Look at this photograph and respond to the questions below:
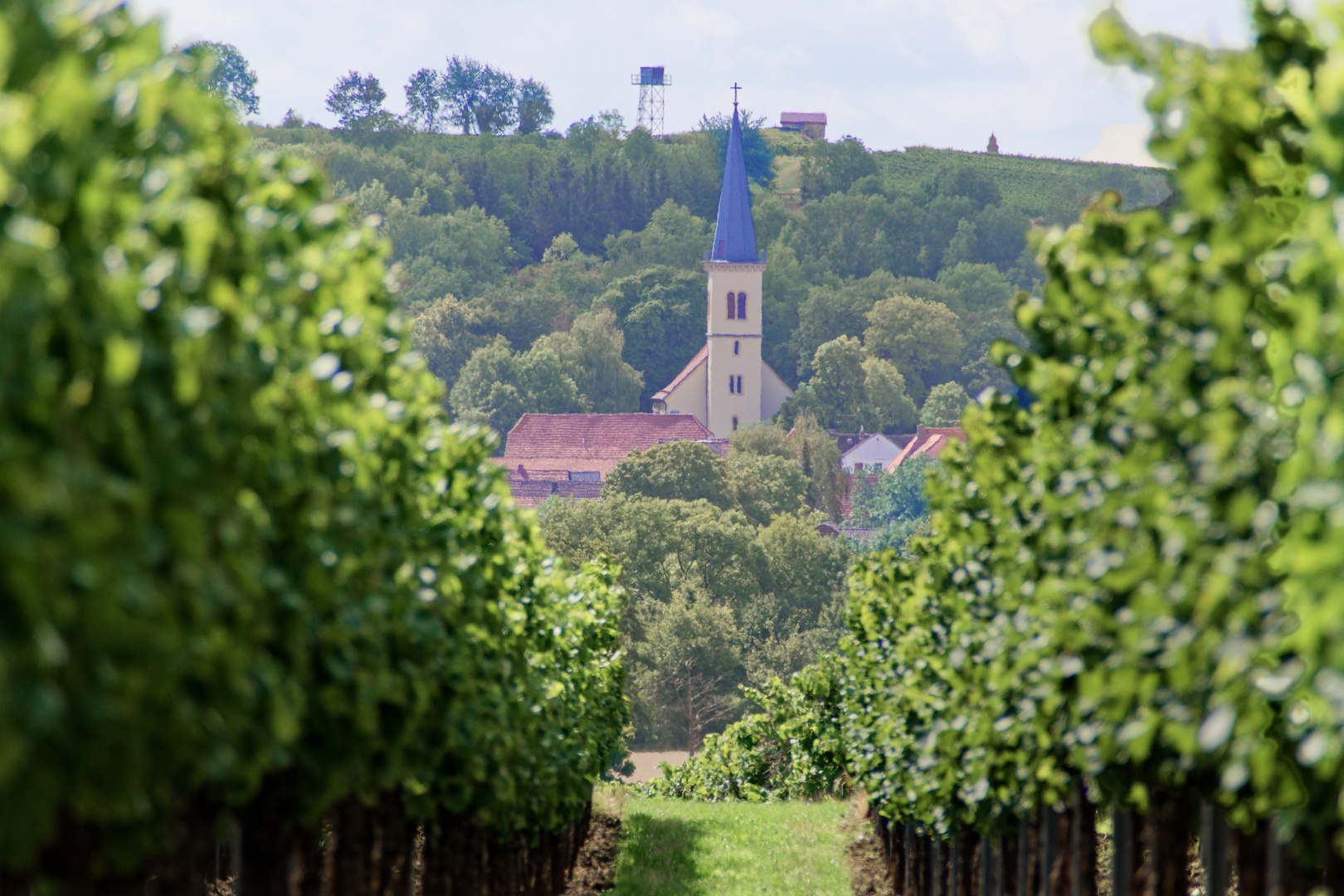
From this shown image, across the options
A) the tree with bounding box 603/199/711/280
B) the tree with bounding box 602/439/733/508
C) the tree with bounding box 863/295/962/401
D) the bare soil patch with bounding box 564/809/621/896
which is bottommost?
the bare soil patch with bounding box 564/809/621/896

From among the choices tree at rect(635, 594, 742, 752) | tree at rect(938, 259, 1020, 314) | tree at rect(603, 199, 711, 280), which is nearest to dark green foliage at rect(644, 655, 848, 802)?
tree at rect(635, 594, 742, 752)

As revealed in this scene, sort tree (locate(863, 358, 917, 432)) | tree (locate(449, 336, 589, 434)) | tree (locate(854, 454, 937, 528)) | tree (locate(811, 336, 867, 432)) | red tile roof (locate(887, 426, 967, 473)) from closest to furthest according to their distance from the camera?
tree (locate(854, 454, 937, 528)) → red tile roof (locate(887, 426, 967, 473)) → tree (locate(449, 336, 589, 434)) → tree (locate(863, 358, 917, 432)) → tree (locate(811, 336, 867, 432))

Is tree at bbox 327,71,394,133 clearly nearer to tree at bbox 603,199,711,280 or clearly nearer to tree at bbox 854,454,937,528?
tree at bbox 603,199,711,280

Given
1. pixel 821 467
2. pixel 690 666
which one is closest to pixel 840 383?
pixel 821 467

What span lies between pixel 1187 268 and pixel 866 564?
1073 cm

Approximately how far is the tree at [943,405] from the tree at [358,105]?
7635cm

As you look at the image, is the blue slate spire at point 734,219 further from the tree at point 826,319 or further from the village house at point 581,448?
the tree at point 826,319

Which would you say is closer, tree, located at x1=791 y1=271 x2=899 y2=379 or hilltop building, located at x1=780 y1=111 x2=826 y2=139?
tree, located at x1=791 y1=271 x2=899 y2=379

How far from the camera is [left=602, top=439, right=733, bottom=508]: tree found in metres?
88.9

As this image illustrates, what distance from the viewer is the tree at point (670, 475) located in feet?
292

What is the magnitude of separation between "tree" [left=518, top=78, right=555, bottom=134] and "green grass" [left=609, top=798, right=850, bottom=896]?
534ft

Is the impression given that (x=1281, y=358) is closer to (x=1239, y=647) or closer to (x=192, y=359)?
(x=1239, y=647)

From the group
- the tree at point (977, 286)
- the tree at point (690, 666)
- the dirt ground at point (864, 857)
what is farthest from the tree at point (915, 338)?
the dirt ground at point (864, 857)

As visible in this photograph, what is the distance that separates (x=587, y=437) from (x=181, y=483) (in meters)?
115
